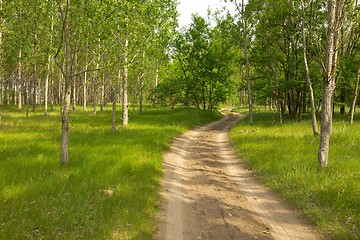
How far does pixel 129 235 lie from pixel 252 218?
131 inches

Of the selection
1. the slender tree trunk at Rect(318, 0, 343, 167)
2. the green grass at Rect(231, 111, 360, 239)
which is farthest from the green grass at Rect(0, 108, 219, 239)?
the slender tree trunk at Rect(318, 0, 343, 167)

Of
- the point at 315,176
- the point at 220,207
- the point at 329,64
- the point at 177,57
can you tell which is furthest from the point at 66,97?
the point at 177,57

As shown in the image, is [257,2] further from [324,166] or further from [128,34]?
[324,166]

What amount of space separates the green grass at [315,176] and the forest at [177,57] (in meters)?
0.57

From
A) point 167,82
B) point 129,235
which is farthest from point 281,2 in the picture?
point 129,235

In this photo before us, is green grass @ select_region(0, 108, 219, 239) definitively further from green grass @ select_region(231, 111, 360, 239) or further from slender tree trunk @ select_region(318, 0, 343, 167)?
slender tree trunk @ select_region(318, 0, 343, 167)

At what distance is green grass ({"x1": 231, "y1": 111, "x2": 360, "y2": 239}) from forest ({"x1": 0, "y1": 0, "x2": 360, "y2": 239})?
573mm

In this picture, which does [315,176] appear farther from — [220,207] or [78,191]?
[78,191]

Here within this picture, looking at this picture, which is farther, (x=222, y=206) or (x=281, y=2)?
(x=281, y=2)

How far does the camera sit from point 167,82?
132ft

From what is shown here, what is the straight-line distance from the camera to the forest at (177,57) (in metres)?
10.3

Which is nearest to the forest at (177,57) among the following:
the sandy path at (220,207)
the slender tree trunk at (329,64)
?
the slender tree trunk at (329,64)

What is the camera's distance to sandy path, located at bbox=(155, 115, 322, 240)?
6.30 metres

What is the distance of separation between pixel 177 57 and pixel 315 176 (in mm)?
32589
